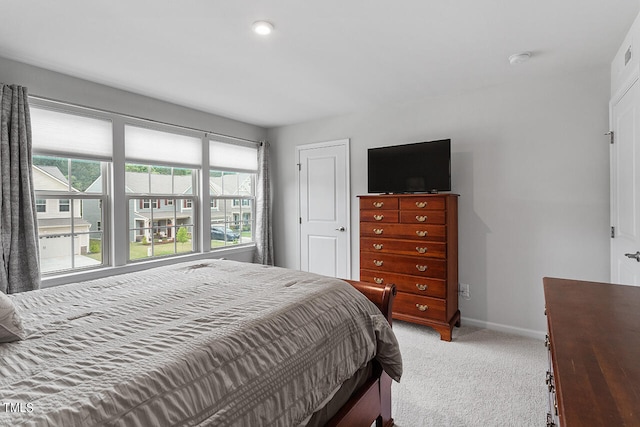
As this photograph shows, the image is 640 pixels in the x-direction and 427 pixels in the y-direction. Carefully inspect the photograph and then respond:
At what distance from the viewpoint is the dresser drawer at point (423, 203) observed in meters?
3.03

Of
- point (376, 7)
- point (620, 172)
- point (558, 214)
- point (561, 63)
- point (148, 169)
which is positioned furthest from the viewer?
point (148, 169)

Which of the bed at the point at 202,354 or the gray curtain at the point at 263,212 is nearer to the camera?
the bed at the point at 202,354

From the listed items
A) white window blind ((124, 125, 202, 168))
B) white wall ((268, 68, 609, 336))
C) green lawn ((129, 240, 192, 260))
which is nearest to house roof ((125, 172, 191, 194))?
white window blind ((124, 125, 202, 168))

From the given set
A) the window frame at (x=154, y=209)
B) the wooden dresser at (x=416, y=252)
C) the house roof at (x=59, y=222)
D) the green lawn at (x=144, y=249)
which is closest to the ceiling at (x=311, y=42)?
the window frame at (x=154, y=209)

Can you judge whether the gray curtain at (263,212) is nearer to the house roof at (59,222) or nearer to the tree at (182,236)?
the tree at (182,236)

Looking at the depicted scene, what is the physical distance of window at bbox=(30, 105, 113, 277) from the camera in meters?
2.78

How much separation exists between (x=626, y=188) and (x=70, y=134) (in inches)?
176

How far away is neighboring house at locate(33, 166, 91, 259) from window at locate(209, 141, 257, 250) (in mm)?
1462

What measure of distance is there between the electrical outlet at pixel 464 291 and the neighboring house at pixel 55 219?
3796mm

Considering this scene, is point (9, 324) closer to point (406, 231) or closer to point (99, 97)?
point (99, 97)

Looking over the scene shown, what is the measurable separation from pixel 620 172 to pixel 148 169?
4322 millimetres

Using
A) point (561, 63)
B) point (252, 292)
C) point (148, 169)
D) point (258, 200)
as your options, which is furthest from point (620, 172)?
point (148, 169)

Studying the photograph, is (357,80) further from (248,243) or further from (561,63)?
(248,243)

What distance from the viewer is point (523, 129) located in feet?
10.2
